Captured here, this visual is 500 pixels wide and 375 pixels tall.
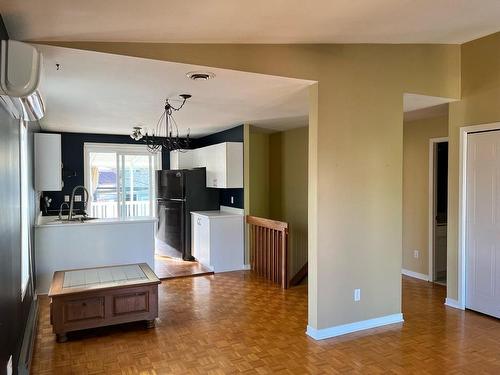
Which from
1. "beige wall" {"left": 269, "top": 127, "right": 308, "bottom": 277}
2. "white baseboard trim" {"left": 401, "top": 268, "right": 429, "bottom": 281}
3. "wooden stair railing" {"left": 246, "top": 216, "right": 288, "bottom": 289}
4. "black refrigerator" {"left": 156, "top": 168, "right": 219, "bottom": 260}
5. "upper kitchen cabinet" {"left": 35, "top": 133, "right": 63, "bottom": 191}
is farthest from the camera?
"black refrigerator" {"left": 156, "top": 168, "right": 219, "bottom": 260}

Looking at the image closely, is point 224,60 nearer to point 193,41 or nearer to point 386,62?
point 193,41

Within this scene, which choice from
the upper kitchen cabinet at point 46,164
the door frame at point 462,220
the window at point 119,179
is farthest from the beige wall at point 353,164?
the window at point 119,179

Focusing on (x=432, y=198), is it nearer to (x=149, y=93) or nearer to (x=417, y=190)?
(x=417, y=190)

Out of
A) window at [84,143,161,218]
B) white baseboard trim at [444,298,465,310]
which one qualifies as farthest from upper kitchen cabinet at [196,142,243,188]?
white baseboard trim at [444,298,465,310]

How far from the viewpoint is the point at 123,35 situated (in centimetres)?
235

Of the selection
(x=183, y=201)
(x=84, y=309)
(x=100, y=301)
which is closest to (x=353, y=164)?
(x=100, y=301)

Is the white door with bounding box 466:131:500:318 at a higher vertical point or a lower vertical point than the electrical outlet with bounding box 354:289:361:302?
higher

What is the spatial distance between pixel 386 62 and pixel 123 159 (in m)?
5.38

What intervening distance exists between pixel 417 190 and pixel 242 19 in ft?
12.9

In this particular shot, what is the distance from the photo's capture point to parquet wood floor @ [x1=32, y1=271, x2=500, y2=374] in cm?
269

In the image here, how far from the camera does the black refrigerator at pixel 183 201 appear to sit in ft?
20.5

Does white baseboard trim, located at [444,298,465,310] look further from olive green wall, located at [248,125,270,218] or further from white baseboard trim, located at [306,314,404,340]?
olive green wall, located at [248,125,270,218]

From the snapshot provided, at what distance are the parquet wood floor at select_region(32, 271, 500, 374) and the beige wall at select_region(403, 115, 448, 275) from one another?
1.23 meters

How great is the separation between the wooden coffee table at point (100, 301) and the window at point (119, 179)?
12.2 ft
